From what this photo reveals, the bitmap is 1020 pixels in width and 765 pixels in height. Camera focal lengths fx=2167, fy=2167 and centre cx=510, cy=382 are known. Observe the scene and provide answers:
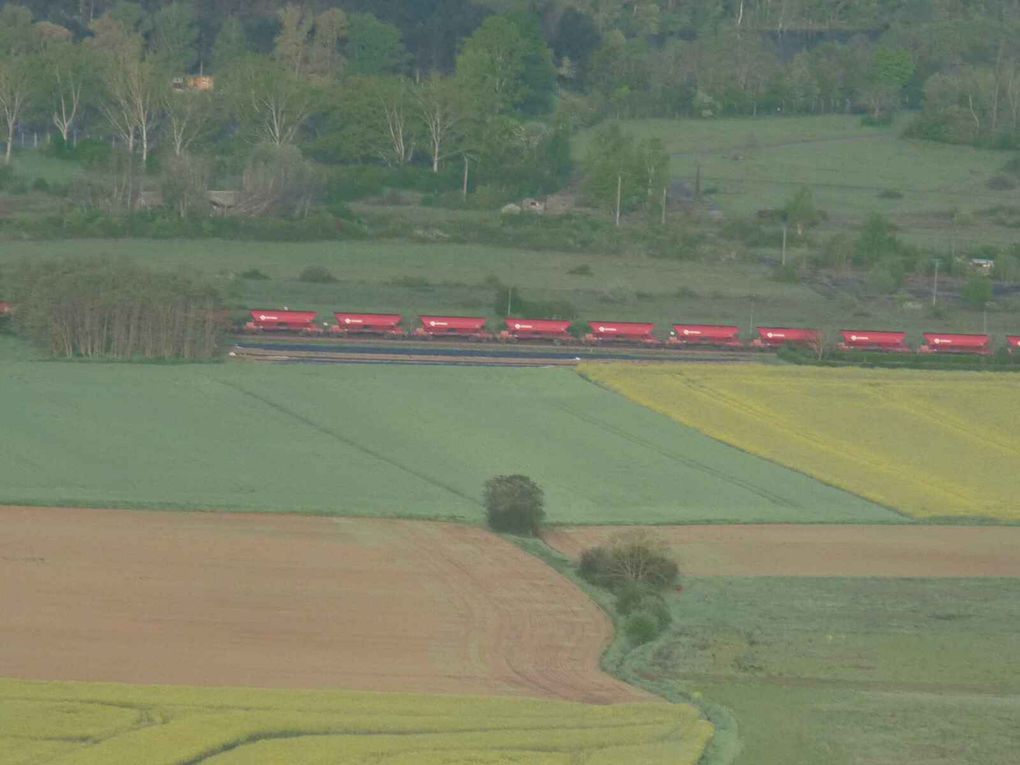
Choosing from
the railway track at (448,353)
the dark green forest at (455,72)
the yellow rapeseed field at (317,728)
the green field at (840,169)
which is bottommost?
the railway track at (448,353)

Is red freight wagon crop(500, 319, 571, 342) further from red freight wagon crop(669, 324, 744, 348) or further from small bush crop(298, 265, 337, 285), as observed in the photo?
small bush crop(298, 265, 337, 285)

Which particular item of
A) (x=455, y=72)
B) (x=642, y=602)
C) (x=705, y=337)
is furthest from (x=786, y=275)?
(x=642, y=602)

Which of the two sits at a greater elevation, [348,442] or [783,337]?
[348,442]

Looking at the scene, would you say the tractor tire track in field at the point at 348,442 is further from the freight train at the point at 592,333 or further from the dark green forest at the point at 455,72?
the dark green forest at the point at 455,72

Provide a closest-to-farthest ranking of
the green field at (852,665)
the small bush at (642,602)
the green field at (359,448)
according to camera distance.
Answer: the green field at (852,665), the small bush at (642,602), the green field at (359,448)

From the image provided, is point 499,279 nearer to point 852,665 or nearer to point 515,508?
point 515,508

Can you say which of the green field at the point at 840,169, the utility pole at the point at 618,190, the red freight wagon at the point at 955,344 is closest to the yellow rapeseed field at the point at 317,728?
the red freight wagon at the point at 955,344
